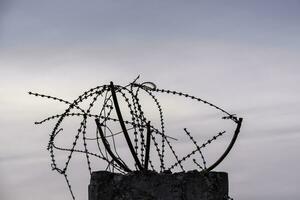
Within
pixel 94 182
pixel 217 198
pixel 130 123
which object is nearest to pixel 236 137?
pixel 217 198

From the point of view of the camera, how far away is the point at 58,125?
5.11 m

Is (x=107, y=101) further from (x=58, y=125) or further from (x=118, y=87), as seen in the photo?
(x=58, y=125)

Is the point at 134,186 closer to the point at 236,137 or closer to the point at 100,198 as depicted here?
the point at 100,198

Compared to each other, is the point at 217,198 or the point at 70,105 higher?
the point at 70,105

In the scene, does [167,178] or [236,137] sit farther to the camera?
[236,137]

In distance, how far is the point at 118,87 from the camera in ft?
16.0

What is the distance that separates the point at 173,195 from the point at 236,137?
0.86 metres

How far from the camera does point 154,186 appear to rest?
4.67 m

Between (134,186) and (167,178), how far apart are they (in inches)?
11.2

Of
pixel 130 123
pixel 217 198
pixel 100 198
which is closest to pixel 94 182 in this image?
pixel 100 198

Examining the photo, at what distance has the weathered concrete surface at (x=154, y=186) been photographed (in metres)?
4.66

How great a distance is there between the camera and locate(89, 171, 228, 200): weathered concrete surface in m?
4.66

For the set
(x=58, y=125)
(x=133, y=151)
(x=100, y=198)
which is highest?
(x=58, y=125)

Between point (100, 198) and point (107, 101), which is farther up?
point (107, 101)
